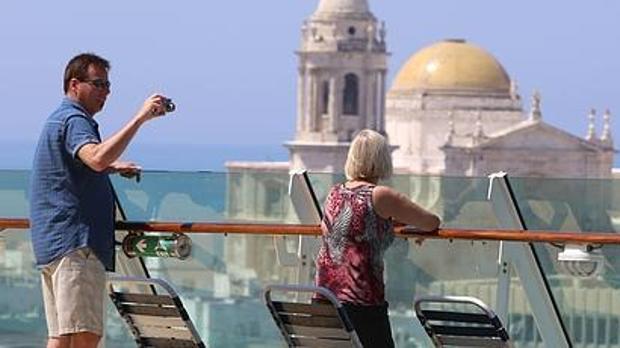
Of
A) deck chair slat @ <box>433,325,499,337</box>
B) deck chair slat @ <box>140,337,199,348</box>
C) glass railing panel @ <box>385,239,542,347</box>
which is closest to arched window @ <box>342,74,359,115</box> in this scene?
glass railing panel @ <box>385,239,542,347</box>

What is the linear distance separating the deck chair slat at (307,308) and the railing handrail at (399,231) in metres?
0.60

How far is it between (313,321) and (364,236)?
0.91ft

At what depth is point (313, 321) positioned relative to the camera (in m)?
Result: 6.80

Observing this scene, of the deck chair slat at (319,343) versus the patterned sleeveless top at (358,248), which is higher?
the patterned sleeveless top at (358,248)

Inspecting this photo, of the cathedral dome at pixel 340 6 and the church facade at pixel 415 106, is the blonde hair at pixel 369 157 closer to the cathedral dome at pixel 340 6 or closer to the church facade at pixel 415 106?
the church facade at pixel 415 106

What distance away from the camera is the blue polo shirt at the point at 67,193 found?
21.9ft

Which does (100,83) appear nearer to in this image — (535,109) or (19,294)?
(19,294)

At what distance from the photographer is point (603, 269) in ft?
25.1

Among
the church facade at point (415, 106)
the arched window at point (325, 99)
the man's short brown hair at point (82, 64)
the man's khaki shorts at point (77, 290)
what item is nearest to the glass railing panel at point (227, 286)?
the man's khaki shorts at point (77, 290)

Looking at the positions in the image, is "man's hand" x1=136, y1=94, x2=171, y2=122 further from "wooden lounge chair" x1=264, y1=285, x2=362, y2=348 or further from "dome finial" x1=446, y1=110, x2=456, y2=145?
"dome finial" x1=446, y1=110, x2=456, y2=145

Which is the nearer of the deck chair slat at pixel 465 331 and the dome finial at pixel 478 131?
the deck chair slat at pixel 465 331

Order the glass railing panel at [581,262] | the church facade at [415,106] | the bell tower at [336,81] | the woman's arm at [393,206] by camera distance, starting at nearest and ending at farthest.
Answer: the woman's arm at [393,206], the glass railing panel at [581,262], the church facade at [415,106], the bell tower at [336,81]

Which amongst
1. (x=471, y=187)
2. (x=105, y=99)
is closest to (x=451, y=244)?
(x=471, y=187)

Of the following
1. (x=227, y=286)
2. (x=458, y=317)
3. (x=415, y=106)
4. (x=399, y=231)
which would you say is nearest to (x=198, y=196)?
(x=227, y=286)
